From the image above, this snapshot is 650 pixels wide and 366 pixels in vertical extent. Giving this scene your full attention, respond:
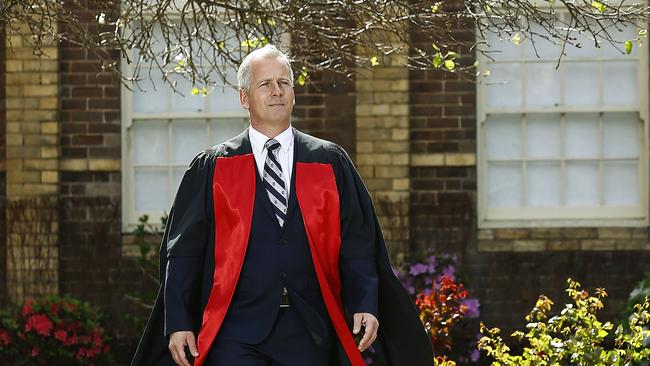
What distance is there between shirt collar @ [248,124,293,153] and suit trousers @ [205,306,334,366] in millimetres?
639

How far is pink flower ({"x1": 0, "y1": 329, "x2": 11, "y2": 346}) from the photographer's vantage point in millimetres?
9578

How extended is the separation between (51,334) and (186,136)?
2.25 metres

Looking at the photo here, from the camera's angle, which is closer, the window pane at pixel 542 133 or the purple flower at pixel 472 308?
the purple flower at pixel 472 308

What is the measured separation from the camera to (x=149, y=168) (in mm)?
11016

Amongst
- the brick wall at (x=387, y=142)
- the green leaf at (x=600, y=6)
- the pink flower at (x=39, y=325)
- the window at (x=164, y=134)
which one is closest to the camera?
the green leaf at (x=600, y=6)

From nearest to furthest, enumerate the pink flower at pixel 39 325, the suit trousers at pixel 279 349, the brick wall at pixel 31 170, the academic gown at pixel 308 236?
the suit trousers at pixel 279 349
the academic gown at pixel 308 236
the pink flower at pixel 39 325
the brick wall at pixel 31 170

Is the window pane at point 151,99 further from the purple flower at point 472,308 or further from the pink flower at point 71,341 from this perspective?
the purple flower at point 472,308

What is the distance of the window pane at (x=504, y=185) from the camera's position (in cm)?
1083

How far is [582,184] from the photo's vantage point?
426 inches

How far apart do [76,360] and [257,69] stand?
5.48 metres

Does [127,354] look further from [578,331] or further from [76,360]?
[578,331]

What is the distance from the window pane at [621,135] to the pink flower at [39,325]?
476 cm

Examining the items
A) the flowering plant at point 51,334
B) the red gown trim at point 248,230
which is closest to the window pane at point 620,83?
the flowering plant at point 51,334

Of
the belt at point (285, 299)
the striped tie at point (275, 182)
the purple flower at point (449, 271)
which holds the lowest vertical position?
the purple flower at point (449, 271)
